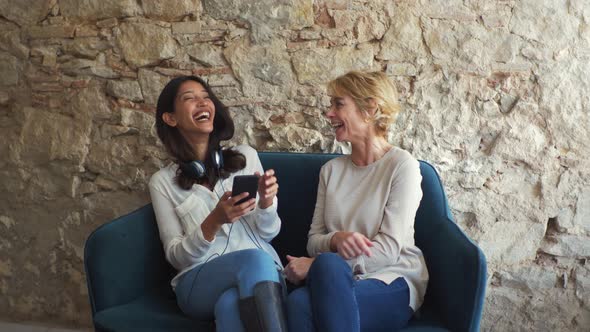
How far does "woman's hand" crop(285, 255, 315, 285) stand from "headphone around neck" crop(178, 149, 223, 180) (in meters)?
0.50

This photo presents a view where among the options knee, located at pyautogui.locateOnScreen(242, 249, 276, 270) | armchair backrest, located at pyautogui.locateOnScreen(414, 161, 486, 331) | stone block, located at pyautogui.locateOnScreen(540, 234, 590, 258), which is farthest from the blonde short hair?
stone block, located at pyautogui.locateOnScreen(540, 234, 590, 258)

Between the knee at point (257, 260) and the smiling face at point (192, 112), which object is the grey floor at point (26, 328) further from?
the knee at point (257, 260)

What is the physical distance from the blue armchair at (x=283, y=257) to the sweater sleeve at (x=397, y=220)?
17cm

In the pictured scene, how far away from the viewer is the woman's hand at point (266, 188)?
2145 mm

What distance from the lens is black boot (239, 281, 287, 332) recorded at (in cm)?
182

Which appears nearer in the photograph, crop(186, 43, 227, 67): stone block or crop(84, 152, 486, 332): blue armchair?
crop(84, 152, 486, 332): blue armchair

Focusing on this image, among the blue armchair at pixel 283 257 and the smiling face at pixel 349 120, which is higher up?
the smiling face at pixel 349 120

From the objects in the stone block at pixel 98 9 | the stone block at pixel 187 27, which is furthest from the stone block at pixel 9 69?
the stone block at pixel 187 27

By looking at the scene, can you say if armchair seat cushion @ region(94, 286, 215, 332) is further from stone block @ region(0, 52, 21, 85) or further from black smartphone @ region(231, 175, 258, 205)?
stone block @ region(0, 52, 21, 85)

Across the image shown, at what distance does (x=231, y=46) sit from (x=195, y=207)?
86 centimetres

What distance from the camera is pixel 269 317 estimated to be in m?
1.82

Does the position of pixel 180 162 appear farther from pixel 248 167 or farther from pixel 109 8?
pixel 109 8

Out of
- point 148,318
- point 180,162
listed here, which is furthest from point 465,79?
point 148,318

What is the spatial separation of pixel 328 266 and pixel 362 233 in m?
0.37
